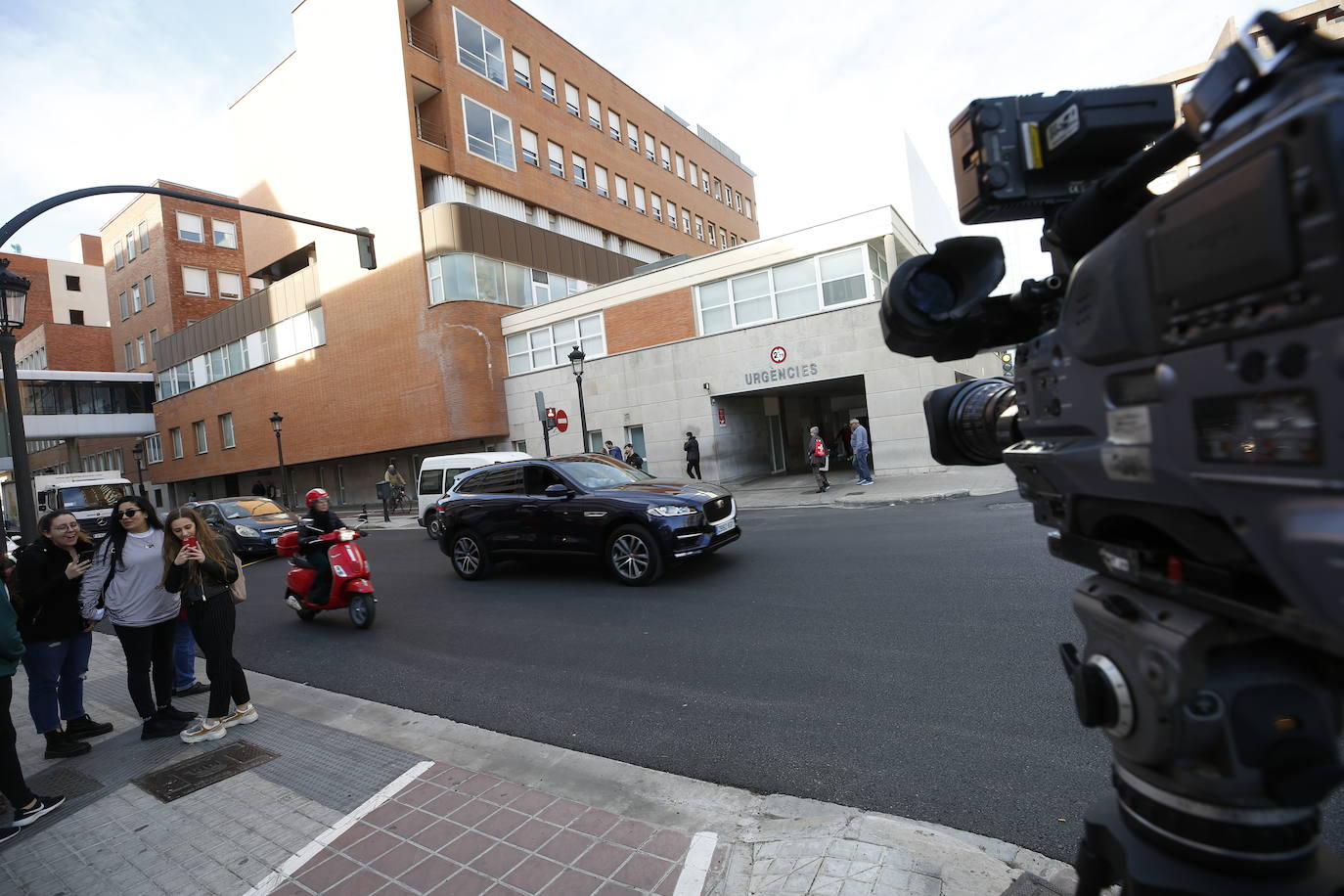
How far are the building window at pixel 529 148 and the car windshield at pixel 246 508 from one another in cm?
1866

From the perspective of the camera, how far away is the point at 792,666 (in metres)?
4.80

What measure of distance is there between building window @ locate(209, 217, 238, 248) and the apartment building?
8628 mm

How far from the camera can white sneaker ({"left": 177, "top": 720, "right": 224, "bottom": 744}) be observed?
4387 mm

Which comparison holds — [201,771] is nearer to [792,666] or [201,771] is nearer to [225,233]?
[792,666]

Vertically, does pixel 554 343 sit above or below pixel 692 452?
above

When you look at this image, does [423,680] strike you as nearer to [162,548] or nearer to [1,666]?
[162,548]

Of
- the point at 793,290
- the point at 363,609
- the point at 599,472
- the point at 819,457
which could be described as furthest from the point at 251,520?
the point at 793,290

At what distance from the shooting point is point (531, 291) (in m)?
27.8

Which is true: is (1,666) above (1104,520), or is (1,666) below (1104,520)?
below

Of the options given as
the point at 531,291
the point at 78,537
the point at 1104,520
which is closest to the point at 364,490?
the point at 531,291

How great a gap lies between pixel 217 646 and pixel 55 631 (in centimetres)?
106

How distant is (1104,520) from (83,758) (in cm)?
572

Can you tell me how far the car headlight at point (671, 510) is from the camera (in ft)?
25.7

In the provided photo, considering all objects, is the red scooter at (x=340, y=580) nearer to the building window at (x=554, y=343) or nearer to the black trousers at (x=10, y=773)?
the black trousers at (x=10, y=773)
